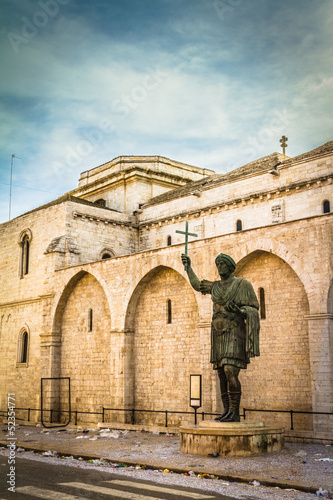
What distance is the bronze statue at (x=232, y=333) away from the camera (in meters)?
10.3

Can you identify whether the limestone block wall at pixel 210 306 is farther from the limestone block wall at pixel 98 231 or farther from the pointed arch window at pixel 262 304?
the limestone block wall at pixel 98 231

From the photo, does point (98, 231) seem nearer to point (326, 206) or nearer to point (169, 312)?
point (169, 312)

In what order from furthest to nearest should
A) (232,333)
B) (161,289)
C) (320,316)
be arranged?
(161,289) → (320,316) → (232,333)

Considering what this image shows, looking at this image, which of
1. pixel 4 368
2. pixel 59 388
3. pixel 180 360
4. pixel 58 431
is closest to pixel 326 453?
pixel 180 360

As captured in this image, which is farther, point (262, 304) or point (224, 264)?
point (262, 304)

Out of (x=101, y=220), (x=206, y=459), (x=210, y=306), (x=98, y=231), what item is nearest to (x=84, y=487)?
(x=206, y=459)

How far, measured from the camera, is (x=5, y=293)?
27.2 m

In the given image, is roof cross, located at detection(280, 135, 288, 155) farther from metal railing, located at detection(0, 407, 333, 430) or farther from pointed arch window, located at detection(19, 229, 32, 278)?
metal railing, located at detection(0, 407, 333, 430)

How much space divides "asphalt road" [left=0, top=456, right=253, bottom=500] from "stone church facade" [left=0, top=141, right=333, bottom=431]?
292 inches

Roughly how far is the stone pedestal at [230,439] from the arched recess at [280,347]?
4.88 metres

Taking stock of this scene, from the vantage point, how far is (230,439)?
10.1m

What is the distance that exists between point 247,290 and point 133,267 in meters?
9.91

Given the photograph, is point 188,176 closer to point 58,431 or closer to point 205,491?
point 58,431

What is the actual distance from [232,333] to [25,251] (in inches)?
707
